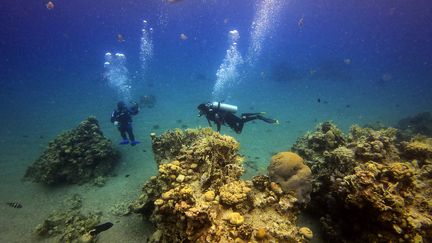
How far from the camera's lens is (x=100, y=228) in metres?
6.49

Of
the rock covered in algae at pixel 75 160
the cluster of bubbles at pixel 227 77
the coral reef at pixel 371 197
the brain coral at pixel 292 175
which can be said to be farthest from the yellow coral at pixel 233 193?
the cluster of bubbles at pixel 227 77

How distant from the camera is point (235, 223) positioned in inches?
136

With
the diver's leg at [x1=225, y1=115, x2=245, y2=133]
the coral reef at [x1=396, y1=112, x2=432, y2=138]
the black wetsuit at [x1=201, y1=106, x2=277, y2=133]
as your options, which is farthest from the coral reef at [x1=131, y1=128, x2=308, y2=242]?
the coral reef at [x1=396, y1=112, x2=432, y2=138]

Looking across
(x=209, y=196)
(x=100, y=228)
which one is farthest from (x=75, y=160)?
(x=209, y=196)

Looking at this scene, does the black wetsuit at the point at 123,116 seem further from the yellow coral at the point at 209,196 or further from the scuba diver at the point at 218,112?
the yellow coral at the point at 209,196

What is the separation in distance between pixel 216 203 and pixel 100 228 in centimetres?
442

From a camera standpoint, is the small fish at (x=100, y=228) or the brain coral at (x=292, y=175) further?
the small fish at (x=100, y=228)

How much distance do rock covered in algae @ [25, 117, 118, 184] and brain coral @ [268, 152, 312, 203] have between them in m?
7.99

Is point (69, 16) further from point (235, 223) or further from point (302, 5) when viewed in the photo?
point (235, 223)

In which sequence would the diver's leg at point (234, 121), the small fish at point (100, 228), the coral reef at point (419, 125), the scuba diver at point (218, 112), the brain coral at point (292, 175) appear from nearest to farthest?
1. the brain coral at point (292, 175)
2. the small fish at point (100, 228)
3. the scuba diver at point (218, 112)
4. the diver's leg at point (234, 121)
5. the coral reef at point (419, 125)

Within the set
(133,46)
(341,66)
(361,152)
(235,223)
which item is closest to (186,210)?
(235,223)

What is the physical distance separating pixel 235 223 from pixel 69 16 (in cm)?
10197

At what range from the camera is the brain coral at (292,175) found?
525 cm

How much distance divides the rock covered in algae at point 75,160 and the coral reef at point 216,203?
17.6 ft
